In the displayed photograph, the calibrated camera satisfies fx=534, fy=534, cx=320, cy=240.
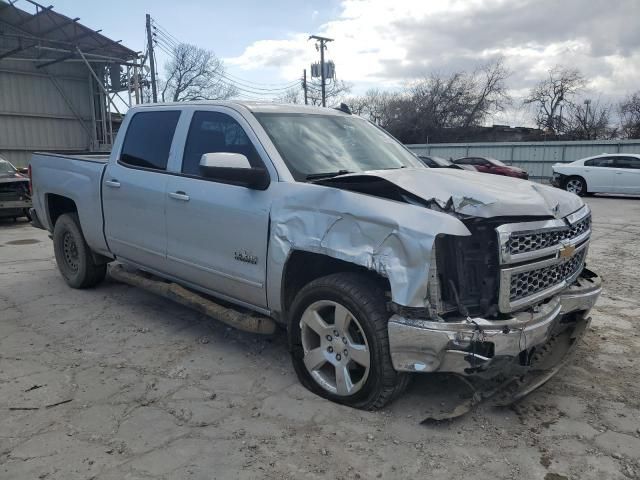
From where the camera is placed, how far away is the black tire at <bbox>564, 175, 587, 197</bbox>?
19094 mm

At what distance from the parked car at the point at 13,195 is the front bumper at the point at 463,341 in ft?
36.9

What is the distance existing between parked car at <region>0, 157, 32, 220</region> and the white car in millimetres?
16159

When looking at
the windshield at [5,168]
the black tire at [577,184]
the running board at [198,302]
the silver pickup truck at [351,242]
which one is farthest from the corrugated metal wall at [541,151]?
the silver pickup truck at [351,242]

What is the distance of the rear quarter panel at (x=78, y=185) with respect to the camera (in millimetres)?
5297

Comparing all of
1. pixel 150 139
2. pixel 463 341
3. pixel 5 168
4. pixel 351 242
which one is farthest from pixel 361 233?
pixel 5 168

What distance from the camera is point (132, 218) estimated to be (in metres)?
4.81

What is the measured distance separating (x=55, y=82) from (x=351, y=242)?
24.4 m

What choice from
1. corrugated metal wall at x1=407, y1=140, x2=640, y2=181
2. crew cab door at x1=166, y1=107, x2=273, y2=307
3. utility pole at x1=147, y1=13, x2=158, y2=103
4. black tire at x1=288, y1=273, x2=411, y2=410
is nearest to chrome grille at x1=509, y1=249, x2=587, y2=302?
black tire at x1=288, y1=273, x2=411, y2=410

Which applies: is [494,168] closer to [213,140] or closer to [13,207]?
[13,207]

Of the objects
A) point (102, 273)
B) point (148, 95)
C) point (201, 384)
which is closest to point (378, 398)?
point (201, 384)

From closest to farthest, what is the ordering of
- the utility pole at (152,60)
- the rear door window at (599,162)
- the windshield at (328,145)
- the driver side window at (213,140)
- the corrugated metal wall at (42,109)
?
the windshield at (328,145) → the driver side window at (213,140) → the rear door window at (599,162) → the corrugated metal wall at (42,109) → the utility pole at (152,60)

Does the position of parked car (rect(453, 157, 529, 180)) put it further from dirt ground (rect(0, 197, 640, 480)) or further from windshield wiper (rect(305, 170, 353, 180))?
windshield wiper (rect(305, 170, 353, 180))

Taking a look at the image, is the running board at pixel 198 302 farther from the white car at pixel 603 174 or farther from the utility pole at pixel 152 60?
the utility pole at pixel 152 60

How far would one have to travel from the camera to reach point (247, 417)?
328cm
